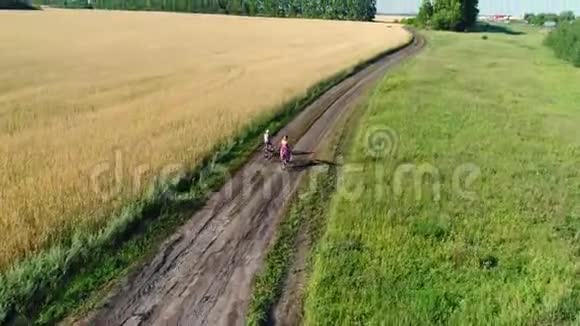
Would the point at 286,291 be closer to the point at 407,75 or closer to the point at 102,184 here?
the point at 102,184

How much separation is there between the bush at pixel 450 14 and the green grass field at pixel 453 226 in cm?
9918

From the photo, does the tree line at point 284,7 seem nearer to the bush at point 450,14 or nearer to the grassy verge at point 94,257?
the bush at point 450,14

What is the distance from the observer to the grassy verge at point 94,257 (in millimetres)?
8062

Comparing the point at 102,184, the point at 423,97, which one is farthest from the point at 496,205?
the point at 423,97

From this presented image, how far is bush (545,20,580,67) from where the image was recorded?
58781 millimetres

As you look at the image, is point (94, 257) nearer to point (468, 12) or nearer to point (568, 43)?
point (568, 43)

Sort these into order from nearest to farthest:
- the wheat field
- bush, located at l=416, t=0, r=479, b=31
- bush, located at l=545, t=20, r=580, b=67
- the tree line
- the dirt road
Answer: the dirt road < the wheat field < bush, located at l=545, t=20, r=580, b=67 < bush, located at l=416, t=0, r=479, b=31 < the tree line

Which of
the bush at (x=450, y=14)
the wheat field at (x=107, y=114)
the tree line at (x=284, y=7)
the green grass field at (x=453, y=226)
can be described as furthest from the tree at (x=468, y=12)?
the green grass field at (x=453, y=226)

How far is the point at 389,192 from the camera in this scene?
529 inches

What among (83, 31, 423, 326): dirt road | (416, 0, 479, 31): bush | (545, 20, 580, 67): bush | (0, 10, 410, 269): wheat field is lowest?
(83, 31, 423, 326): dirt road

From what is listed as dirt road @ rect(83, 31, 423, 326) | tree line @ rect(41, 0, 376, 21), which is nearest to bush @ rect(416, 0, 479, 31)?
tree line @ rect(41, 0, 376, 21)

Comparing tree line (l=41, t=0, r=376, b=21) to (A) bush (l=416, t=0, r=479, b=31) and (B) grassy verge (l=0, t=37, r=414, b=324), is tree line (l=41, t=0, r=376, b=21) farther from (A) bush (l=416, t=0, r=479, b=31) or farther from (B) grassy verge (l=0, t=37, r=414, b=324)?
(B) grassy verge (l=0, t=37, r=414, b=324)

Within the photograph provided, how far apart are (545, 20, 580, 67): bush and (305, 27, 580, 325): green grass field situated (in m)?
40.0

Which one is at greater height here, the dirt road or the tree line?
the tree line
